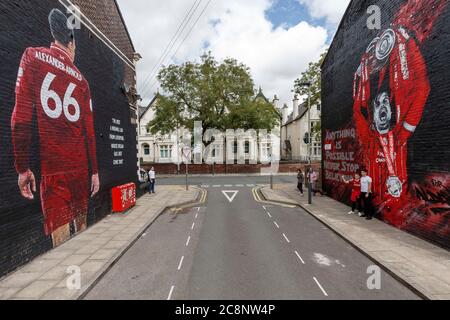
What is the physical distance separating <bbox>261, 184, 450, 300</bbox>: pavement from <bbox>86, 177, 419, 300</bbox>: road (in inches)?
A: 11.8

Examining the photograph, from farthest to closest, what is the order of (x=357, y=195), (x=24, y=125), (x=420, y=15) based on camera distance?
(x=357, y=195), (x=420, y=15), (x=24, y=125)

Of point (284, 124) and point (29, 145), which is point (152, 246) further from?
point (284, 124)

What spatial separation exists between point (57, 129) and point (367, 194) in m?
12.8

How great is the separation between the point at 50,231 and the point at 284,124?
55402 millimetres

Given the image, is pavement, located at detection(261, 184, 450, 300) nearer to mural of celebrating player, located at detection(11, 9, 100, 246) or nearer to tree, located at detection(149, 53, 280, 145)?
mural of celebrating player, located at detection(11, 9, 100, 246)

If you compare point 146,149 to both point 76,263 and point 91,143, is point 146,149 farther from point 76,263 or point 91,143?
point 76,263

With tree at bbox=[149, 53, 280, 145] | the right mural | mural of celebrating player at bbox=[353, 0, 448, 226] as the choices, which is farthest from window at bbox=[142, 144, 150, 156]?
mural of celebrating player at bbox=[353, 0, 448, 226]

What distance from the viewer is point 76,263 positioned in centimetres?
711

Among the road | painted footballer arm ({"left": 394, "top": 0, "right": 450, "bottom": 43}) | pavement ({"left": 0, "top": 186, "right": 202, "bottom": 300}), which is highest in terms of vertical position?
painted footballer arm ({"left": 394, "top": 0, "right": 450, "bottom": 43})

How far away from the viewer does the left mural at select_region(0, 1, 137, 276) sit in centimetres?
688

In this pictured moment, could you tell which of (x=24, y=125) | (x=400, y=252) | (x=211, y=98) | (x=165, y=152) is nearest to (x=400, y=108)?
(x=400, y=252)

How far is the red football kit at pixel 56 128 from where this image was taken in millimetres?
7387

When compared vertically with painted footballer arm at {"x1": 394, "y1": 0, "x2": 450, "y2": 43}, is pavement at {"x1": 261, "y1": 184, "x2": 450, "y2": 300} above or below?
below
